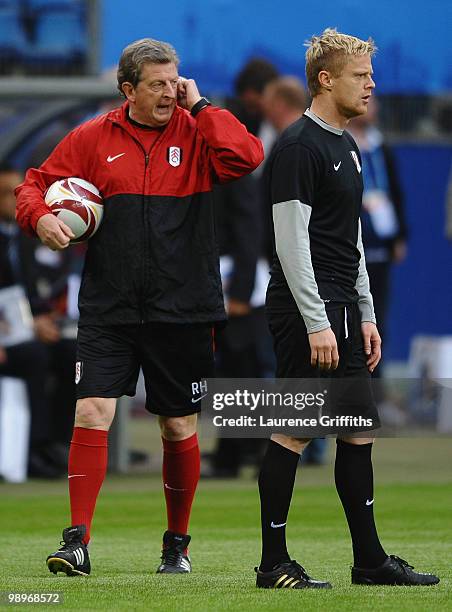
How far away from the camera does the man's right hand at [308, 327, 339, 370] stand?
6.21m

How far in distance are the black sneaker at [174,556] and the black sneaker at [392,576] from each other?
0.89 metres

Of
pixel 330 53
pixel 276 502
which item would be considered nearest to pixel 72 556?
pixel 276 502

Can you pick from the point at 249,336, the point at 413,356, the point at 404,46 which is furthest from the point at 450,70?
the point at 249,336

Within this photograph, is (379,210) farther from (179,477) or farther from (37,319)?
(179,477)

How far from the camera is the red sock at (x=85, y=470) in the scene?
6805mm

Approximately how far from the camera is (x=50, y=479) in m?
12.0

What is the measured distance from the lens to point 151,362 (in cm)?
704

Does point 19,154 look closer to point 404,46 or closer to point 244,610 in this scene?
point 404,46

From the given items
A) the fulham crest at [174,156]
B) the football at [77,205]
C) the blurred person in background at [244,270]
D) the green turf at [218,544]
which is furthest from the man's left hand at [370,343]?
the blurred person in background at [244,270]

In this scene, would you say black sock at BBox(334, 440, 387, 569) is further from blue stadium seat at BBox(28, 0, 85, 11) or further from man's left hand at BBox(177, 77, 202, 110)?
blue stadium seat at BBox(28, 0, 85, 11)

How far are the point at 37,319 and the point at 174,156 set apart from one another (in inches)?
210

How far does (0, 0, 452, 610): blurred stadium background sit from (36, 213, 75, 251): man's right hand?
4.30 meters

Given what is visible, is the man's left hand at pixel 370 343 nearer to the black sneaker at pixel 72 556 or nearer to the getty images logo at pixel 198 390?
the getty images logo at pixel 198 390

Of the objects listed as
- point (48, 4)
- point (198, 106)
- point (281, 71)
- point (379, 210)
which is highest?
point (48, 4)
